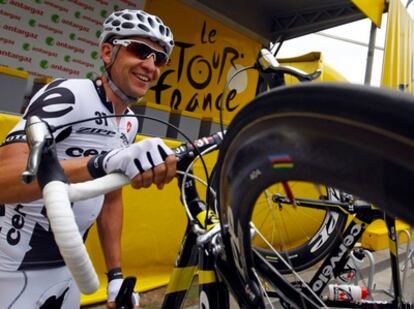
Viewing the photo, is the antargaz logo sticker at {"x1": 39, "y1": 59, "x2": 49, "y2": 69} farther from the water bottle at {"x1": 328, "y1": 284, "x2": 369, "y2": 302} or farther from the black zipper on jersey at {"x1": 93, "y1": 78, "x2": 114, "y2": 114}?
the water bottle at {"x1": 328, "y1": 284, "x2": 369, "y2": 302}

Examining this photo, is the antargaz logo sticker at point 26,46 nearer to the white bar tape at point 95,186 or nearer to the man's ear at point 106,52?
the man's ear at point 106,52

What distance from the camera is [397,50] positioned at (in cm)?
511

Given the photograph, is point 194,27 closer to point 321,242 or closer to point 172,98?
point 172,98

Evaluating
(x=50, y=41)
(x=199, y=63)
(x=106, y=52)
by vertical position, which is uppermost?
(x=199, y=63)

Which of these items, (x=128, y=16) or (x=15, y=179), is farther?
(x=128, y=16)

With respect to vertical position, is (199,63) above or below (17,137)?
above

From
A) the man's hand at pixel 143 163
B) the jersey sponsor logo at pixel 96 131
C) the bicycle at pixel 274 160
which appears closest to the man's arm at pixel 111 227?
the jersey sponsor logo at pixel 96 131

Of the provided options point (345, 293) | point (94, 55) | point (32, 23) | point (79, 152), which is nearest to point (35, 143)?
point (79, 152)

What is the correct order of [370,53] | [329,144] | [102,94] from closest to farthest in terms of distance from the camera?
[329,144] → [102,94] → [370,53]

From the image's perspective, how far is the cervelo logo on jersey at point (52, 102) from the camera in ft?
3.87

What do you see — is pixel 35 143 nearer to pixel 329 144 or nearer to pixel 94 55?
pixel 329 144

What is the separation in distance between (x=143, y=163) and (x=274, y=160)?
0.32 metres

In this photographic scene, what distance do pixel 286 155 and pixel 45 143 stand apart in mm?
435

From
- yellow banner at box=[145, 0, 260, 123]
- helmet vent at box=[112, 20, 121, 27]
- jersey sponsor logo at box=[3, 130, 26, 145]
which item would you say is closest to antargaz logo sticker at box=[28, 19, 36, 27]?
yellow banner at box=[145, 0, 260, 123]
